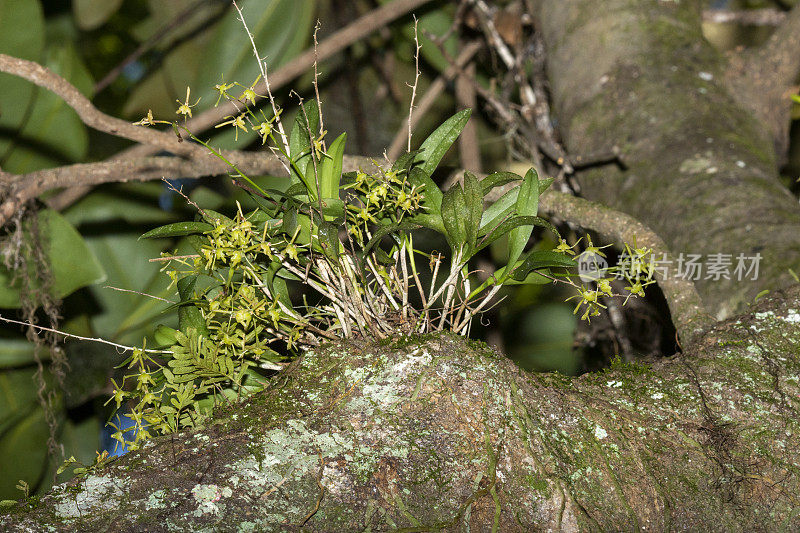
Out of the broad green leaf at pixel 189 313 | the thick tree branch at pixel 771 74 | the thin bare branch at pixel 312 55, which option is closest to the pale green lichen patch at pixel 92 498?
the broad green leaf at pixel 189 313

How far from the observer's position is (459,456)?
614mm

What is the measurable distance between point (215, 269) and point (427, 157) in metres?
0.29

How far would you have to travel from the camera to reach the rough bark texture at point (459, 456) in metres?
0.56

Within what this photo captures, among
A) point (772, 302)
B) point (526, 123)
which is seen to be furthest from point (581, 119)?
point (772, 302)

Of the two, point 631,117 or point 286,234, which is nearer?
point 286,234

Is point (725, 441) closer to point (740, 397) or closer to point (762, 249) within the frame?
point (740, 397)

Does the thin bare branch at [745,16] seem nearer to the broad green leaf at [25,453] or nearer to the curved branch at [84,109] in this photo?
the curved branch at [84,109]

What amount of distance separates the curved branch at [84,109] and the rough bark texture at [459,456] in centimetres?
69

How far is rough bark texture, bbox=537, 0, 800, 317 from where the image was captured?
123 cm

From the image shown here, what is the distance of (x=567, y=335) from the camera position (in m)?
2.51

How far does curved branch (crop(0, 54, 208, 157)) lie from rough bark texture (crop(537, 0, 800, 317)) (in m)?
0.96

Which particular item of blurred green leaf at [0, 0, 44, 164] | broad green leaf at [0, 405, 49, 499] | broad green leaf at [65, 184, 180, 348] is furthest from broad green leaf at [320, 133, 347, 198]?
broad green leaf at [0, 405, 49, 499]

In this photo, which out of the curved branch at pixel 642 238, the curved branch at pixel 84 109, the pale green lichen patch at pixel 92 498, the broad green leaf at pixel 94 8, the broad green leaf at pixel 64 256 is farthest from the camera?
the broad green leaf at pixel 94 8

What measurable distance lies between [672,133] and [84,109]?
1.25m
